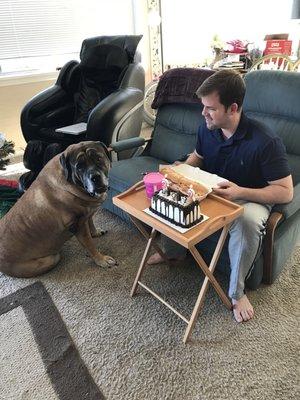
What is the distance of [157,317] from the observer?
1575mm

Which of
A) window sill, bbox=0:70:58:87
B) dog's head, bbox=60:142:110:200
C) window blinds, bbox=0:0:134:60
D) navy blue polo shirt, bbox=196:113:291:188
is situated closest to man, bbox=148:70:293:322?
navy blue polo shirt, bbox=196:113:291:188

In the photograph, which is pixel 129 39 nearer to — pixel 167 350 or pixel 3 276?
pixel 3 276

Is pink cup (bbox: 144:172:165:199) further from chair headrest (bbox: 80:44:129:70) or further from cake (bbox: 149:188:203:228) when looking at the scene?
chair headrest (bbox: 80:44:129:70)

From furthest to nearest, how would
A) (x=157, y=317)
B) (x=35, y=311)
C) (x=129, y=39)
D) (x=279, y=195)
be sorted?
1. (x=129, y=39)
2. (x=35, y=311)
3. (x=157, y=317)
4. (x=279, y=195)

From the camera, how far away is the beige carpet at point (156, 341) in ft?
4.17

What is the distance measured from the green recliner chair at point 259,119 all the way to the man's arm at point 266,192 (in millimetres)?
81

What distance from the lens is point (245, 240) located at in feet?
4.47

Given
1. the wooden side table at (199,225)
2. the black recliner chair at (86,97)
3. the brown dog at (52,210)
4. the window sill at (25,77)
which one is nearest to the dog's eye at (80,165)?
the brown dog at (52,210)

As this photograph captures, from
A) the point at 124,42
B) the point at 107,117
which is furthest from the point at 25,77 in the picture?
the point at 107,117

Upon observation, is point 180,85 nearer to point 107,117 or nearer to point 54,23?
point 107,117

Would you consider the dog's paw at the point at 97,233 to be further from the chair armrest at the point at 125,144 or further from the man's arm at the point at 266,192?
the man's arm at the point at 266,192

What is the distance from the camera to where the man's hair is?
135cm

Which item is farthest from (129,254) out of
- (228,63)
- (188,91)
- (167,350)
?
(228,63)

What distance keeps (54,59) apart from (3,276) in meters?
2.70
